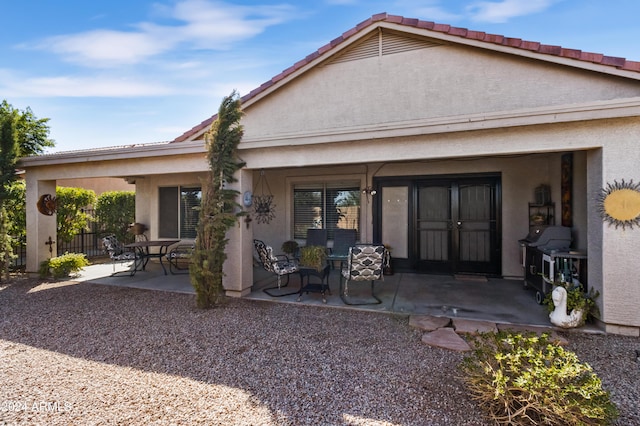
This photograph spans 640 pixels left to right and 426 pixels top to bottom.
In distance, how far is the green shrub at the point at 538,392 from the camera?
212 cm

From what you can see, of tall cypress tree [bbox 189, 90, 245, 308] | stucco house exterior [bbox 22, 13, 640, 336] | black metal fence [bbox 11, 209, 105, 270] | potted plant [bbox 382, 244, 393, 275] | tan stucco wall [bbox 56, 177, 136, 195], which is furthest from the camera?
tan stucco wall [bbox 56, 177, 136, 195]

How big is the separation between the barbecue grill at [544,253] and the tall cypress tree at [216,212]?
17.0 ft

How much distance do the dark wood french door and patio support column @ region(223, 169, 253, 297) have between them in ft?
12.0

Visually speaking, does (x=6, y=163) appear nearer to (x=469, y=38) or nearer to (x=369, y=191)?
(x=369, y=191)

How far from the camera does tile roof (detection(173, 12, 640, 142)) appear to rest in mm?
5254

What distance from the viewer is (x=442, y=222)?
25.4 feet

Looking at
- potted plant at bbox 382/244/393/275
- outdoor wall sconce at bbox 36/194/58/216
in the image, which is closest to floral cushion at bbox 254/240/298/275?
potted plant at bbox 382/244/393/275

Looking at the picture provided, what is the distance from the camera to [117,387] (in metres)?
2.94

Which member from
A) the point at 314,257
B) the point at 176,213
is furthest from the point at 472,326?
the point at 176,213

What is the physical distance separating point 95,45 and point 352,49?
5985 millimetres

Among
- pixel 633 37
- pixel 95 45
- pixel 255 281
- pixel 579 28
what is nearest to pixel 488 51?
pixel 579 28

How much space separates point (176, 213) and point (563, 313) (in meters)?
9.71

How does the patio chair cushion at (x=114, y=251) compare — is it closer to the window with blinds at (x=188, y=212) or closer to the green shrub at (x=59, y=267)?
the green shrub at (x=59, y=267)

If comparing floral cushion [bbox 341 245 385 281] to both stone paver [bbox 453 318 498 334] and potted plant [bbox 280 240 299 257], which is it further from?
potted plant [bbox 280 240 299 257]
